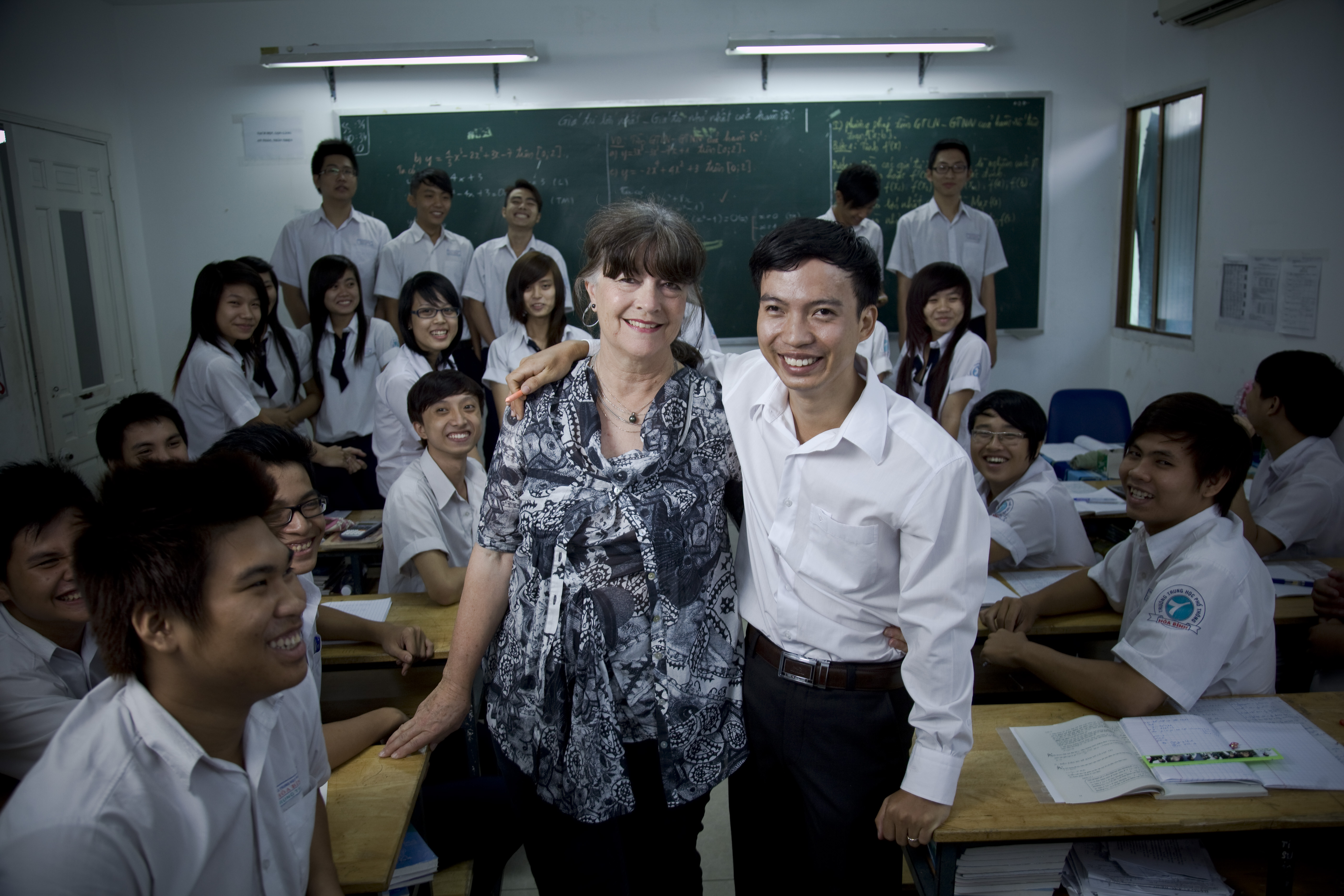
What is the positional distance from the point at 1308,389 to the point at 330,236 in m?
4.80

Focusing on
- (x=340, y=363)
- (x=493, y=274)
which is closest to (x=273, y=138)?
(x=493, y=274)

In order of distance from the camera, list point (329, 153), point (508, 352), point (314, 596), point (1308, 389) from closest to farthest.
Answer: point (314, 596) < point (1308, 389) < point (508, 352) < point (329, 153)

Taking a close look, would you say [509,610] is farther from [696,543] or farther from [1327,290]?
[1327,290]

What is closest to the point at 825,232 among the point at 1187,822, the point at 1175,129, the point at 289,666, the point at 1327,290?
the point at 289,666

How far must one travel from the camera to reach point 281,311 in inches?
217

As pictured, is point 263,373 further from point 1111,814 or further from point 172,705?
point 1111,814

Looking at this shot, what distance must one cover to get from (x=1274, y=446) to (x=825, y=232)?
2.51 meters

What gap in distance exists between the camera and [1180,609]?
1723mm

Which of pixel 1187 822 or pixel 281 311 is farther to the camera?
pixel 281 311

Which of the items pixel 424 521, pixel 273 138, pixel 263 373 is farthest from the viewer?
pixel 273 138

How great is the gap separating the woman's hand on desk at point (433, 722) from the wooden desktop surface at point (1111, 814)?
85cm

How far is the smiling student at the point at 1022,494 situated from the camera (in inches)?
102

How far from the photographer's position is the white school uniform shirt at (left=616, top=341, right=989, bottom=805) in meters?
1.29

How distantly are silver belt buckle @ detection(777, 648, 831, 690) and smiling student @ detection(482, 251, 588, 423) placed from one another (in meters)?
2.76
